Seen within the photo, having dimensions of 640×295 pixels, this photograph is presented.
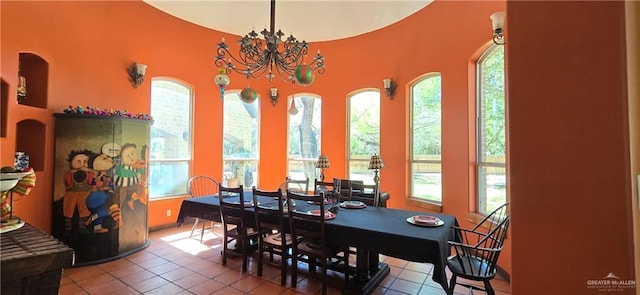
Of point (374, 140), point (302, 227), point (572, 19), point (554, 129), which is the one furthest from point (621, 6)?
point (374, 140)

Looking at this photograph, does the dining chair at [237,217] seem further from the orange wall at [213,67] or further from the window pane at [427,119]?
the window pane at [427,119]

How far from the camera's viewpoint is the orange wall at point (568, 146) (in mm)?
Answer: 1101

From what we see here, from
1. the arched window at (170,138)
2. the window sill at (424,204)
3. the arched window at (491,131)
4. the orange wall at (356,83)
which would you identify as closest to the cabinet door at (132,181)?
the orange wall at (356,83)

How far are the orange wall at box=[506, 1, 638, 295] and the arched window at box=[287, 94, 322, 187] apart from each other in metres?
4.66

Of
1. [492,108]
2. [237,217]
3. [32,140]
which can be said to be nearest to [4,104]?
[32,140]

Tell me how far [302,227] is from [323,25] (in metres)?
3.84

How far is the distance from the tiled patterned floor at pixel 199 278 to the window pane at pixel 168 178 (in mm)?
1302

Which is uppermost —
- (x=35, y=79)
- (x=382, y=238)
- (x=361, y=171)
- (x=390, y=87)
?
(x=390, y=87)

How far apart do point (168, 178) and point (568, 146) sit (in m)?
5.25

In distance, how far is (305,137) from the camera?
601 centimetres

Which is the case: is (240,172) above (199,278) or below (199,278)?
above

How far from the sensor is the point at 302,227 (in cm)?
269

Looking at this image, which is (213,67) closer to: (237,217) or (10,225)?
(237,217)

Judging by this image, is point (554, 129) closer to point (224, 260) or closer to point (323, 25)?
point (224, 260)
